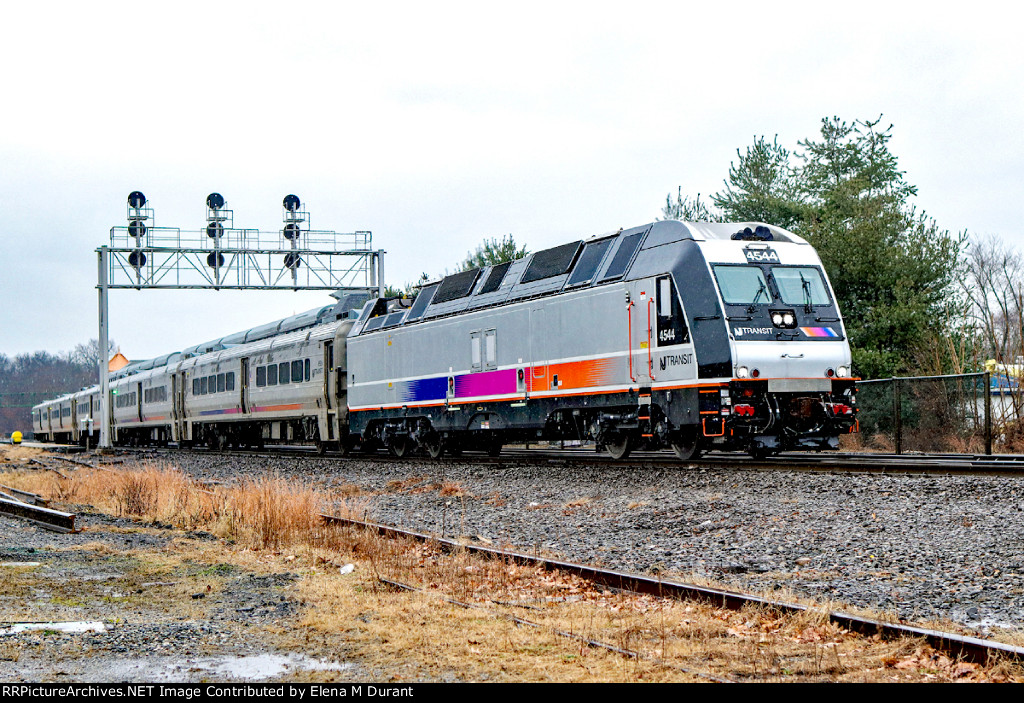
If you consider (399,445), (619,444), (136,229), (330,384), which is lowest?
(399,445)

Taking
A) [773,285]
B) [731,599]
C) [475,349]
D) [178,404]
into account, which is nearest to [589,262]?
[773,285]

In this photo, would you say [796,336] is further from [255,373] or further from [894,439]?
[255,373]

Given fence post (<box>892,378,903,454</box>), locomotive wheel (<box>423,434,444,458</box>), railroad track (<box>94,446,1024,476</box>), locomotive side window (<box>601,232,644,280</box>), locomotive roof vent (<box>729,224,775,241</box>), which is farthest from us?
locomotive wheel (<box>423,434,444,458</box>)

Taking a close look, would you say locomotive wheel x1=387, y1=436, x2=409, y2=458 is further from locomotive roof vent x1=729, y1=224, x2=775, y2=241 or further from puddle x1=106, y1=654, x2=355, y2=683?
puddle x1=106, y1=654, x2=355, y2=683

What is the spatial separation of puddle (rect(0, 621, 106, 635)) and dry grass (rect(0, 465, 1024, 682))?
2.33 ft

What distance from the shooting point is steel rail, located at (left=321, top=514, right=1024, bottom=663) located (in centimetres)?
525

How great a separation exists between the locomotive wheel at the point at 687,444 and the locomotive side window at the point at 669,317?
139 cm

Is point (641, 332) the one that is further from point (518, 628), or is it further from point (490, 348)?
point (518, 628)

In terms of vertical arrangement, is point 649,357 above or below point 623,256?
below

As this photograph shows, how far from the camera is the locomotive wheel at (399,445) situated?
24.5 metres

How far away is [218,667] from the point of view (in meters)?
5.58

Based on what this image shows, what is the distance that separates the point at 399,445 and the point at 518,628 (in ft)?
60.5

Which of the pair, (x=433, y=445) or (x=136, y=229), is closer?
(x=433, y=445)

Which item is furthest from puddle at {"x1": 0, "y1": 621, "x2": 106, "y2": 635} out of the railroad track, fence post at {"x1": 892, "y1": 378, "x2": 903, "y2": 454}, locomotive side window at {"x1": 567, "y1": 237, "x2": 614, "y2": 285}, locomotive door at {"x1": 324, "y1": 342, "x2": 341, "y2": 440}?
locomotive door at {"x1": 324, "y1": 342, "x2": 341, "y2": 440}
